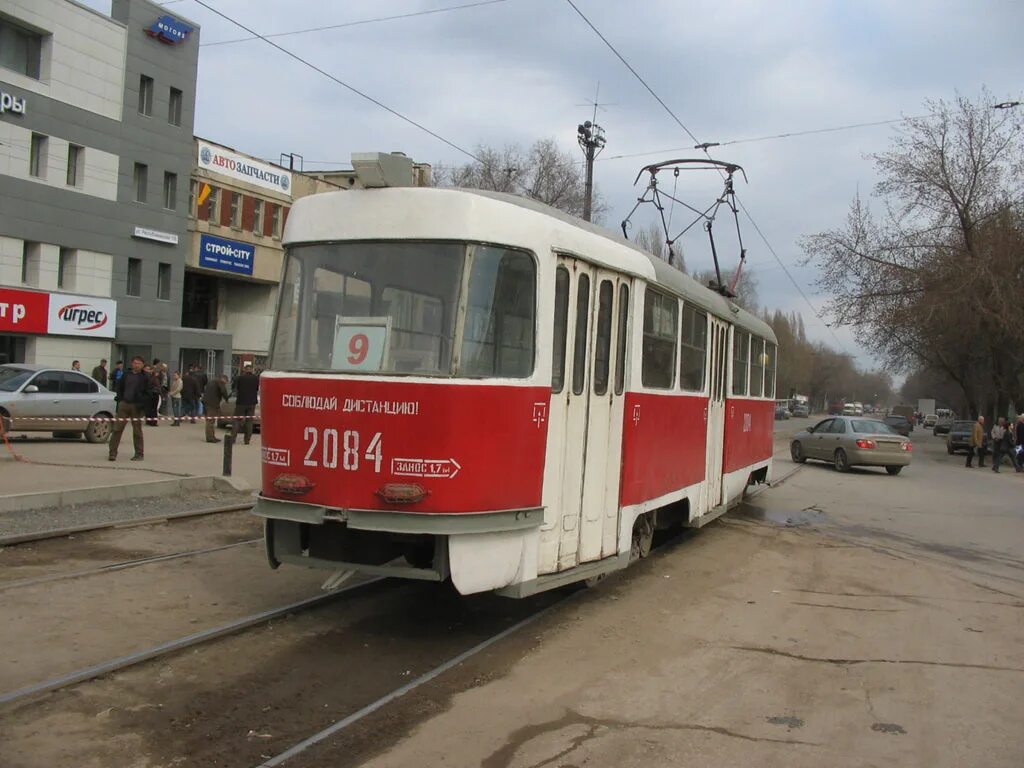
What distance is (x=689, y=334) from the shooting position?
913 cm

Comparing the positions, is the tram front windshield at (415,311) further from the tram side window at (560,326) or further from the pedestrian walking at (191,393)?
the pedestrian walking at (191,393)

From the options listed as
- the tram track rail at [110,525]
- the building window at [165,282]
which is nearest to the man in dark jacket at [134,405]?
the tram track rail at [110,525]

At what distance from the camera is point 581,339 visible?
6.49 meters

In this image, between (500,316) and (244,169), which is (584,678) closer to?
(500,316)

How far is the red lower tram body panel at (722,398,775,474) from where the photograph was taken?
454 inches

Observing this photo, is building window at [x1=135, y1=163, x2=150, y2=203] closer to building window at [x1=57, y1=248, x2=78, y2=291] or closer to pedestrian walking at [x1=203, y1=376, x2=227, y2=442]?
building window at [x1=57, y1=248, x2=78, y2=291]

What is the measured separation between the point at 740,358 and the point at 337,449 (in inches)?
307

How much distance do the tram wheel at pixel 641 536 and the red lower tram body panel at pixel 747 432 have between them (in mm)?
3113

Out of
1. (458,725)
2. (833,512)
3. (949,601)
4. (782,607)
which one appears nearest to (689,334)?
(782,607)

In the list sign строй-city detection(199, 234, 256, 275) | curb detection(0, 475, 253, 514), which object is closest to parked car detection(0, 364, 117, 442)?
curb detection(0, 475, 253, 514)

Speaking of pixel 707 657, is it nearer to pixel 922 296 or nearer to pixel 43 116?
pixel 43 116

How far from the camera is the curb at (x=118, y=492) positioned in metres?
10.3

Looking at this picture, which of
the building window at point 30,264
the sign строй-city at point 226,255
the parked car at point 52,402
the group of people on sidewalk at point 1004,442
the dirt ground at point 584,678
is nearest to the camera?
the dirt ground at point 584,678

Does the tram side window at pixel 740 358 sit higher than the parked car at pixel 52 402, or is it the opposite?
the tram side window at pixel 740 358
